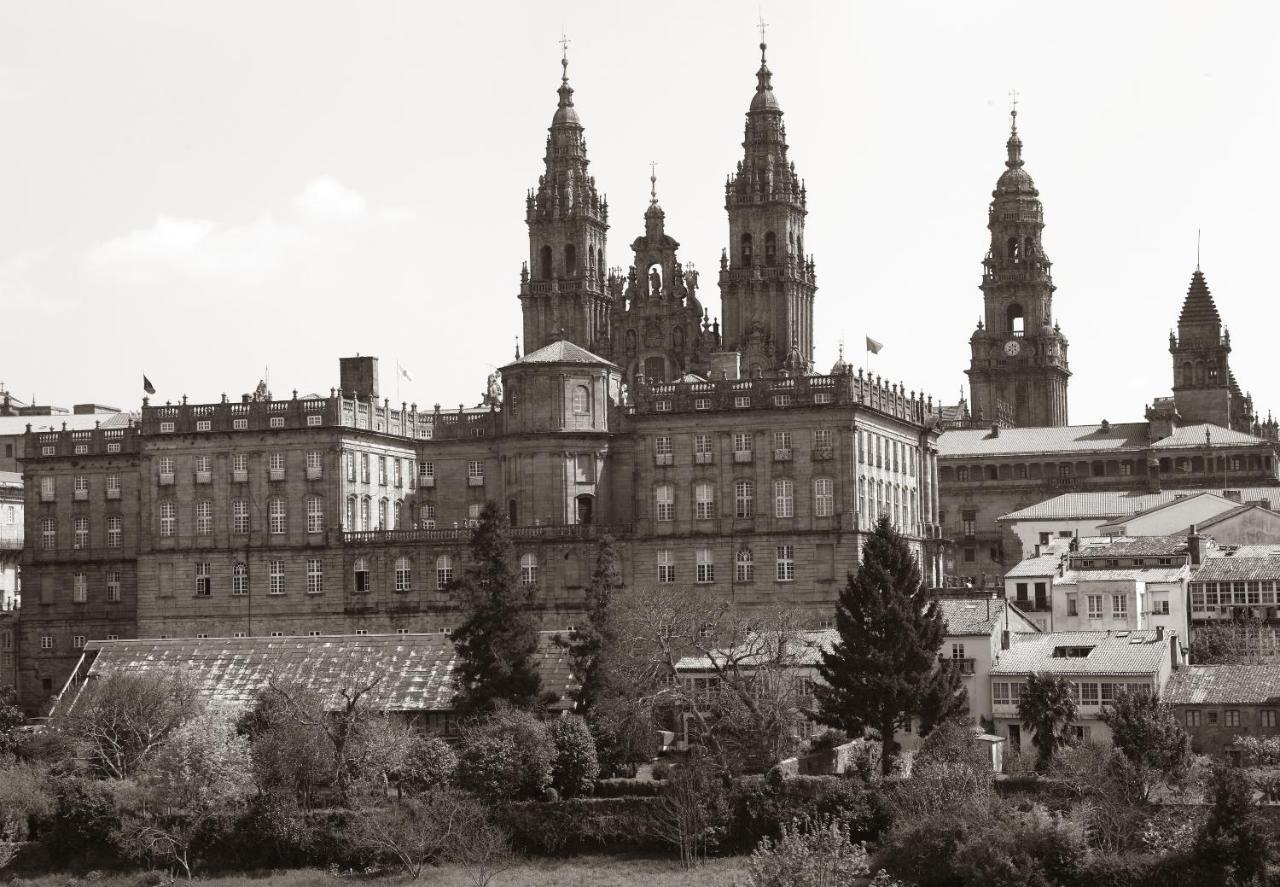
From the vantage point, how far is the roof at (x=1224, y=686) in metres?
97.9

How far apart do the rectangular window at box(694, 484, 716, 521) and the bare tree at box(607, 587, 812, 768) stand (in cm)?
1452

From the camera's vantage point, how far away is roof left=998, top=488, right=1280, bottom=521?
145 m

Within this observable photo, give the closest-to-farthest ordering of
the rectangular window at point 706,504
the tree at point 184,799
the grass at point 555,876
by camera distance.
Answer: the grass at point 555,876, the tree at point 184,799, the rectangular window at point 706,504

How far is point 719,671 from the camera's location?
100062 millimetres

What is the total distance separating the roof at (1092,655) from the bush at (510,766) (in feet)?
67.5

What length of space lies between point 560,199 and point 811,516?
186ft

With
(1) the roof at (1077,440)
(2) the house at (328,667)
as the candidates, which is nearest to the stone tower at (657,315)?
(1) the roof at (1077,440)

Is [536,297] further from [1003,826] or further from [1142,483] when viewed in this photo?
[1003,826]

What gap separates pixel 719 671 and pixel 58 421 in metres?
88.7

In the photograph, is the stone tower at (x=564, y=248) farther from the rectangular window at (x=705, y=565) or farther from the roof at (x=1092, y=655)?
the roof at (x=1092, y=655)

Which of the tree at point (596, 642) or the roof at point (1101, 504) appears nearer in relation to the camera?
the tree at point (596, 642)

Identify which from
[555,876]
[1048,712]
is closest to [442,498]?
[555,876]

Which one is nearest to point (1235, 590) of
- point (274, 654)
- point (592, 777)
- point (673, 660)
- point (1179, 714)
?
point (1179, 714)

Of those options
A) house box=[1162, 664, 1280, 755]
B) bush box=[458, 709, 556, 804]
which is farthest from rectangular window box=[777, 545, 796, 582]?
bush box=[458, 709, 556, 804]
